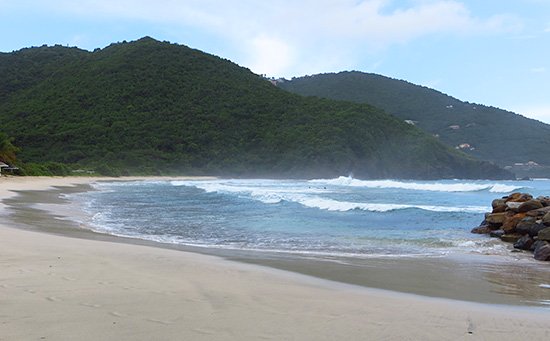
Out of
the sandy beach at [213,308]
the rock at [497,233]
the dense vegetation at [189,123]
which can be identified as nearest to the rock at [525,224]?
the rock at [497,233]

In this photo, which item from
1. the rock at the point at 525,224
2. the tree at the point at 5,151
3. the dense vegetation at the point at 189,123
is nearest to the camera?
the rock at the point at 525,224

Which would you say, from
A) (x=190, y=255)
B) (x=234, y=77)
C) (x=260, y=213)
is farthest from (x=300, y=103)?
(x=190, y=255)

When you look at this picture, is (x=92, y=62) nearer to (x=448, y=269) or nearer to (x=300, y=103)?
(x=300, y=103)

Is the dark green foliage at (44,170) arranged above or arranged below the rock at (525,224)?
above

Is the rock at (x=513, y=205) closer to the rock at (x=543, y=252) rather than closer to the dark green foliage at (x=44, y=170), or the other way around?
the rock at (x=543, y=252)

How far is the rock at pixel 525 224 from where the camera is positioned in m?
11.6

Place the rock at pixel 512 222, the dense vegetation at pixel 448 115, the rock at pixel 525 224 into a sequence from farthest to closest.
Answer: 1. the dense vegetation at pixel 448 115
2. the rock at pixel 512 222
3. the rock at pixel 525 224

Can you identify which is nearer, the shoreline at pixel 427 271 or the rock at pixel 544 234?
the shoreline at pixel 427 271

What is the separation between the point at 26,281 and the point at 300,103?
93.0m

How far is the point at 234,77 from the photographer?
333 feet

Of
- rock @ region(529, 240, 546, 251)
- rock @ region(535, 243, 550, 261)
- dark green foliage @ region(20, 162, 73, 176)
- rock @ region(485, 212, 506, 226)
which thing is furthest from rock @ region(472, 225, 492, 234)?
dark green foliage @ region(20, 162, 73, 176)

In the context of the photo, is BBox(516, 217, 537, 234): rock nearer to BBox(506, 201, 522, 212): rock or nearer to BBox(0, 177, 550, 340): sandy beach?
BBox(506, 201, 522, 212): rock

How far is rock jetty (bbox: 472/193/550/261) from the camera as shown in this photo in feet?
33.3

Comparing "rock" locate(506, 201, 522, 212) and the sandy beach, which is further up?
"rock" locate(506, 201, 522, 212)
